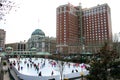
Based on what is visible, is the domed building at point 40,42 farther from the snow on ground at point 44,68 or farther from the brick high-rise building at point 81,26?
the snow on ground at point 44,68

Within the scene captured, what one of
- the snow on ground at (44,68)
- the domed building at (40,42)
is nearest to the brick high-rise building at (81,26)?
the domed building at (40,42)

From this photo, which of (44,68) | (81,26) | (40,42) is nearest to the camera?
(44,68)

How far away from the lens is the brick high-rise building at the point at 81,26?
101 metres

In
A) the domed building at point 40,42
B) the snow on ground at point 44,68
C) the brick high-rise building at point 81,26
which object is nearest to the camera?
the snow on ground at point 44,68

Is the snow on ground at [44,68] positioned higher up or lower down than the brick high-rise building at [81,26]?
lower down

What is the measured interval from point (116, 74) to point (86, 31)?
102563 mm

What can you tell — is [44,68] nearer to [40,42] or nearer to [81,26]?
[81,26]

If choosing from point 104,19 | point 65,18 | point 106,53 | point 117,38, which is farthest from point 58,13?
point 106,53

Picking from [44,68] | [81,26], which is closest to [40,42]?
[81,26]

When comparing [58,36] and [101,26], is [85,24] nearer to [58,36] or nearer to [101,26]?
[101,26]

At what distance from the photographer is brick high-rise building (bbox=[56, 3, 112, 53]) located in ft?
331

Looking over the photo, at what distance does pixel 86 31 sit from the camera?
11331 cm

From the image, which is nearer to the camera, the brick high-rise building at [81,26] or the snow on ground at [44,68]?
the snow on ground at [44,68]

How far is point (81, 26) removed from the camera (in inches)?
4547
